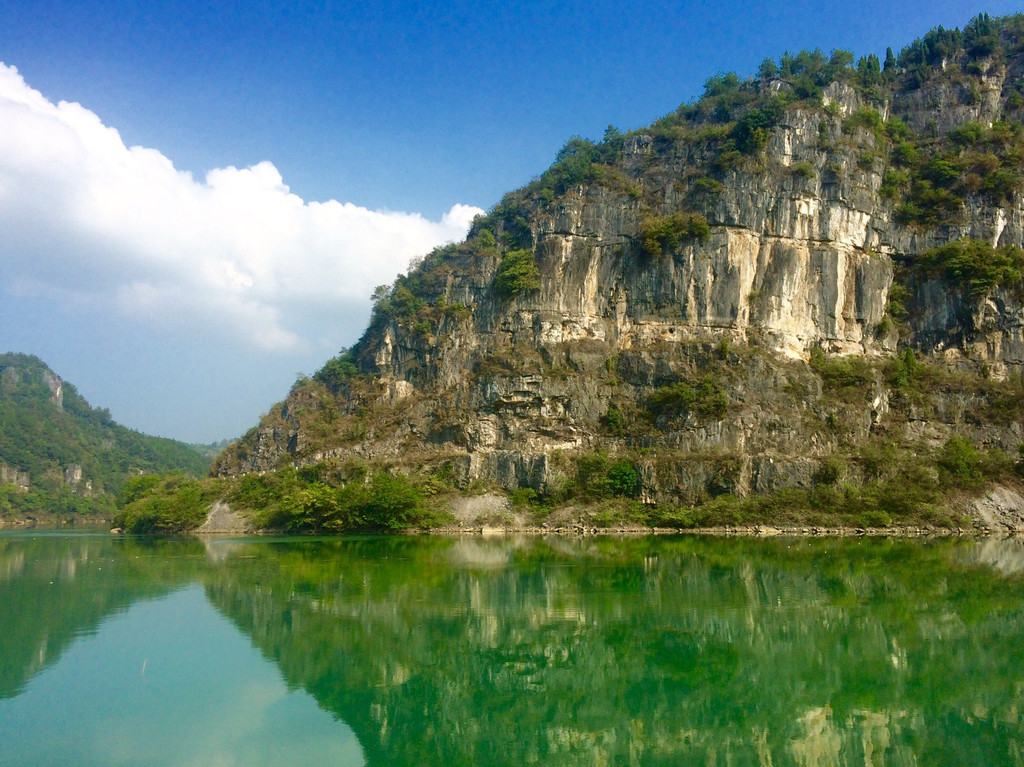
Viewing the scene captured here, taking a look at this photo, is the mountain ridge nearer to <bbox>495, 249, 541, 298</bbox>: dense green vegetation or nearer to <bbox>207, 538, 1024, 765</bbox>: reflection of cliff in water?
<bbox>495, 249, 541, 298</bbox>: dense green vegetation

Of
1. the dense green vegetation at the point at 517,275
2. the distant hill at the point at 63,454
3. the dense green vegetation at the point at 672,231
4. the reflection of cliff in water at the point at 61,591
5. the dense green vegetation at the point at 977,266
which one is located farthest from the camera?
the distant hill at the point at 63,454

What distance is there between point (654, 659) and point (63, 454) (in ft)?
398

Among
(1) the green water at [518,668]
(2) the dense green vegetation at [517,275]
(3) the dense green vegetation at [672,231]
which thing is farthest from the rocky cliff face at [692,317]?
(1) the green water at [518,668]

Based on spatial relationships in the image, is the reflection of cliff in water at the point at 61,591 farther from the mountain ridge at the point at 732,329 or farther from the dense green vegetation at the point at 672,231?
the dense green vegetation at the point at 672,231

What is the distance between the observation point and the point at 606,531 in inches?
1943

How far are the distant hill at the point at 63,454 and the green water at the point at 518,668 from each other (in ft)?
222

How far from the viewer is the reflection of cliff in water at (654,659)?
1097 cm

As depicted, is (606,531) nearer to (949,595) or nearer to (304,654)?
(949,595)

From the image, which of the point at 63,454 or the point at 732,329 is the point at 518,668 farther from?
the point at 63,454

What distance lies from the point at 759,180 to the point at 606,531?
1343 inches

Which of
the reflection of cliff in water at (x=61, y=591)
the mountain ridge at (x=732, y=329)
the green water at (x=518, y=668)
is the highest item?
the mountain ridge at (x=732, y=329)

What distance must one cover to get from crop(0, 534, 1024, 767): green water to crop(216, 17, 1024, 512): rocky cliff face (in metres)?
28.1

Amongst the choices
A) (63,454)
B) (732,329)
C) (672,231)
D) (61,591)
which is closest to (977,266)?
(732,329)

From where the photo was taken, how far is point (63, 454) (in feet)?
368
